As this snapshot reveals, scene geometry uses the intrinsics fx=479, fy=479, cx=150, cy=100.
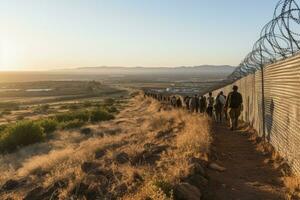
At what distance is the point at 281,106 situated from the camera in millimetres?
10602

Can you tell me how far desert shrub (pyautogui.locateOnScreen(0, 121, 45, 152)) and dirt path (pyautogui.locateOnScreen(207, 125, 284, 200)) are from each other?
13767 millimetres

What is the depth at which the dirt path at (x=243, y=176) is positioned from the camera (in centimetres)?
789

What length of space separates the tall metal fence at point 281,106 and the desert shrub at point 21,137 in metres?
13.6

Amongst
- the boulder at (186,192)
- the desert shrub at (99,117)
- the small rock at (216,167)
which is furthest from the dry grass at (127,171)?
the desert shrub at (99,117)

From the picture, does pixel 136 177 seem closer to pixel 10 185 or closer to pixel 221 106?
pixel 10 185

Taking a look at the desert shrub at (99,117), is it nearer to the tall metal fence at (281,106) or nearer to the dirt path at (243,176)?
the tall metal fence at (281,106)

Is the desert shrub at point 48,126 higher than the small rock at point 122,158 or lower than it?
lower

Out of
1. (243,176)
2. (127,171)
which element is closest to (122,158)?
(127,171)

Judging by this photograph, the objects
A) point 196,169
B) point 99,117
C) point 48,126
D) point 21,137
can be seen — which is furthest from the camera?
point 99,117

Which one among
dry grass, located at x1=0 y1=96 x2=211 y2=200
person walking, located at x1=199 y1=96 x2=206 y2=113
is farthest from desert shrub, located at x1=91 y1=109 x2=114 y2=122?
dry grass, located at x1=0 y1=96 x2=211 y2=200

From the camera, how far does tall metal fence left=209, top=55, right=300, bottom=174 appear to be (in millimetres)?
8805

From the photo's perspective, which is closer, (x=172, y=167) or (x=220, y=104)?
(x=172, y=167)

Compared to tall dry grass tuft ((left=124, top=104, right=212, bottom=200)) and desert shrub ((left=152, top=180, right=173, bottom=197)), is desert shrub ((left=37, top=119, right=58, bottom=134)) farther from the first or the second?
desert shrub ((left=152, top=180, right=173, bottom=197))

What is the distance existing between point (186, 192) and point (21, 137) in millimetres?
19264
